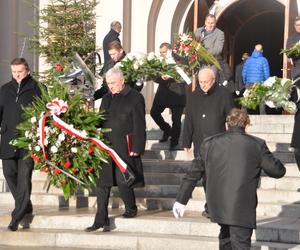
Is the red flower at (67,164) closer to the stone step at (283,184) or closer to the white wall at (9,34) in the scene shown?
the stone step at (283,184)

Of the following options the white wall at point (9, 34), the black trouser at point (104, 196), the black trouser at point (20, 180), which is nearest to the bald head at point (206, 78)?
the black trouser at point (104, 196)

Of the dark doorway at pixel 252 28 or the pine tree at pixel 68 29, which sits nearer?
the pine tree at pixel 68 29

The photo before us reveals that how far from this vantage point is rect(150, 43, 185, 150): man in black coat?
473 inches

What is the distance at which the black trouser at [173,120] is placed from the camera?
1201 centimetres

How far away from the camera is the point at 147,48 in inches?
682

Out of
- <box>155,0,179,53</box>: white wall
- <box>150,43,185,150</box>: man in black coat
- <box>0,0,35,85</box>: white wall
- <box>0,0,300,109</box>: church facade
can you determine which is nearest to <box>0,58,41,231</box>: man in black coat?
<box>150,43,185,150</box>: man in black coat

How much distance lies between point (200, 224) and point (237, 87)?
9.51m

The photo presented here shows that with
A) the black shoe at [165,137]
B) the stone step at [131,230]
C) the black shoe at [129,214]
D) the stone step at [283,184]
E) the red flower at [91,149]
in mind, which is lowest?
the stone step at [131,230]

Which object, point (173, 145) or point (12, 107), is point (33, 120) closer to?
point (12, 107)

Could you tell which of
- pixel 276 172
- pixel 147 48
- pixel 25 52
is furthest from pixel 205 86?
pixel 25 52

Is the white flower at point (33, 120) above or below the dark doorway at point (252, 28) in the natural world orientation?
below

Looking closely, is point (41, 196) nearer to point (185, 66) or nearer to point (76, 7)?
point (185, 66)

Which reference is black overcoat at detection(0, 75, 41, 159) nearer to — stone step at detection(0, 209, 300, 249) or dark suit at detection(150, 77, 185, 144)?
stone step at detection(0, 209, 300, 249)

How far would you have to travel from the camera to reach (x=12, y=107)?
8.68m
